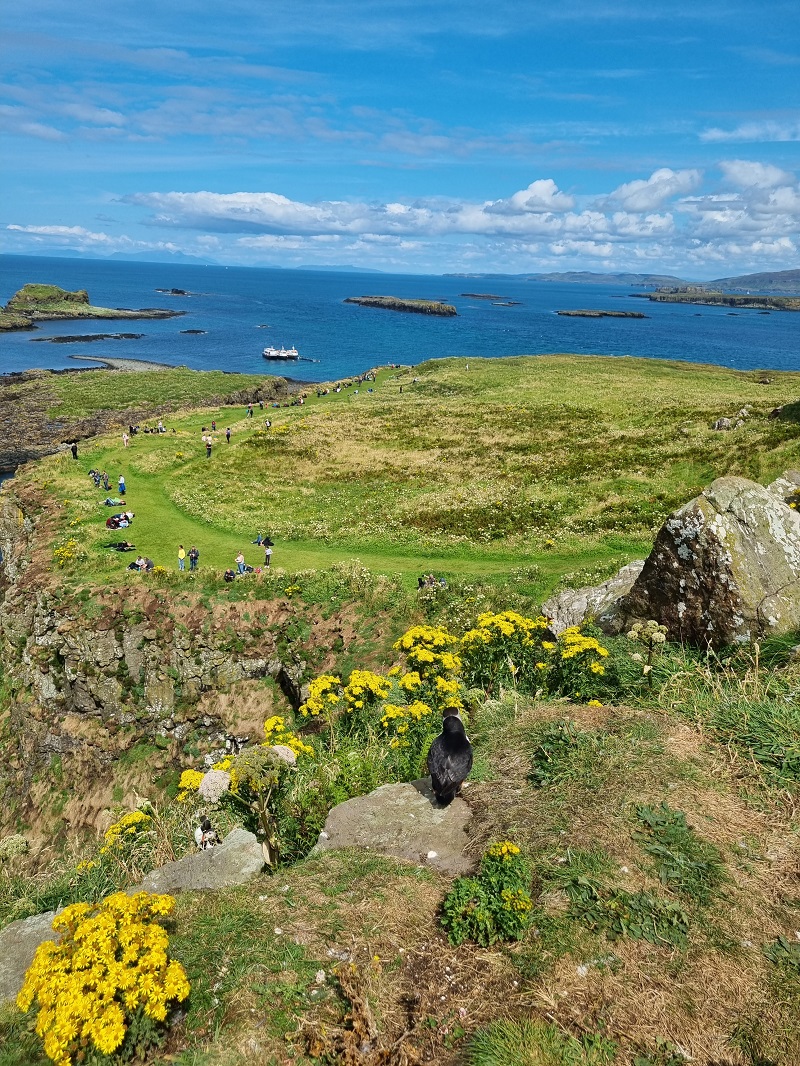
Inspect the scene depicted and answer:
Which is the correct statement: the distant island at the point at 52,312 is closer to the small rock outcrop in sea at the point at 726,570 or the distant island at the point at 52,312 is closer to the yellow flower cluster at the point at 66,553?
the yellow flower cluster at the point at 66,553

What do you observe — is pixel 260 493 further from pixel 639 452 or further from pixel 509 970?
pixel 509 970

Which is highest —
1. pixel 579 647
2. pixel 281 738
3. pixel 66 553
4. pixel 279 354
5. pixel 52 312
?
pixel 52 312

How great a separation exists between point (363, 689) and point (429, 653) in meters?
1.58

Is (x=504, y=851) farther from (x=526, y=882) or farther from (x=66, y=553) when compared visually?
(x=66, y=553)

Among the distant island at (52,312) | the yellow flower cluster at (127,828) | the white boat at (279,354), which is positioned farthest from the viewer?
the distant island at (52,312)

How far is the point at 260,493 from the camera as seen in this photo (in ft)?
144

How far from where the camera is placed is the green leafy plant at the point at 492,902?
21.6 feet

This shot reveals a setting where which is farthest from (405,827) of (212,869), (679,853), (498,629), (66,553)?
(66,553)

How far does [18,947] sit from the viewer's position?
7484 mm

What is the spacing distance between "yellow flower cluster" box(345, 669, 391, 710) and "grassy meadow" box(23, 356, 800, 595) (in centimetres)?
1555

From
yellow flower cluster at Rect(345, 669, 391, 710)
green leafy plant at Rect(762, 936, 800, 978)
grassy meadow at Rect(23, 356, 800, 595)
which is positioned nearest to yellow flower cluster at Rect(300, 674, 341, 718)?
yellow flower cluster at Rect(345, 669, 391, 710)

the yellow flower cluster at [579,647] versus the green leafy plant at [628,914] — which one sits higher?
the yellow flower cluster at [579,647]

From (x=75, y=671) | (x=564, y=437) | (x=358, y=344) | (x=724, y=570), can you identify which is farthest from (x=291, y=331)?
(x=724, y=570)

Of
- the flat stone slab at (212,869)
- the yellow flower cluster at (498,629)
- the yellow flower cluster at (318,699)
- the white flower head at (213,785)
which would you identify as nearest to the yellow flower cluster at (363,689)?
the yellow flower cluster at (318,699)
